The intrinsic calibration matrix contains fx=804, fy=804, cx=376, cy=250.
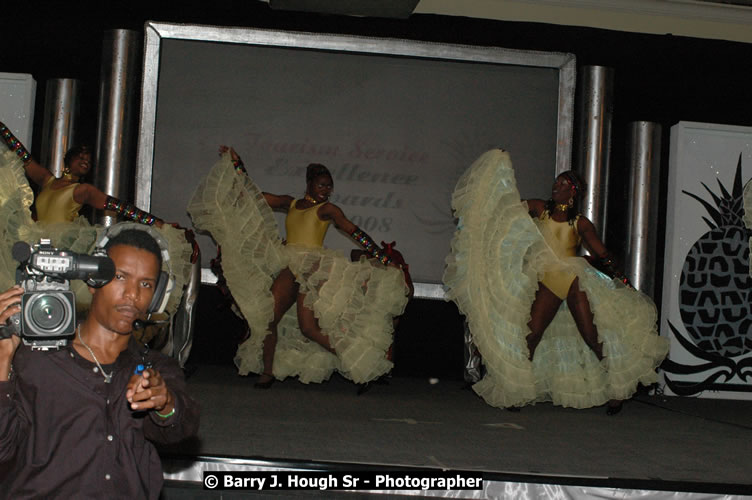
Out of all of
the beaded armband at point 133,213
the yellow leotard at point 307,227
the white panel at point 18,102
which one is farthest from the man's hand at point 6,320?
the white panel at point 18,102

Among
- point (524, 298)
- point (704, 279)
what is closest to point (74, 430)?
point (524, 298)

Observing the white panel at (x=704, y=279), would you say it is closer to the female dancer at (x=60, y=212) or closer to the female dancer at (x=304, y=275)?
→ the female dancer at (x=304, y=275)

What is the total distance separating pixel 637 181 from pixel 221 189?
11.4 feet

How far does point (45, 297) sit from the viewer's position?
161 centimetres

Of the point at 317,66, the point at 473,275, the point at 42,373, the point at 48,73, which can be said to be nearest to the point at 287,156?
the point at 317,66

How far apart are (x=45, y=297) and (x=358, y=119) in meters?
5.06

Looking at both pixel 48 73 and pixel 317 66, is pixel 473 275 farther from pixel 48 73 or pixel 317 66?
pixel 48 73

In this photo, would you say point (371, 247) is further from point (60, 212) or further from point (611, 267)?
point (60, 212)

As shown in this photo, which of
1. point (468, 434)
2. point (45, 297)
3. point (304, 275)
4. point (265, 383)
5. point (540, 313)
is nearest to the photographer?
point (45, 297)

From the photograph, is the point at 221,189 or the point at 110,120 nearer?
the point at 221,189

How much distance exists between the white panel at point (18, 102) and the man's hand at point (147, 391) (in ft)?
16.4

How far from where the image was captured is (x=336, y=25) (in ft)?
21.4

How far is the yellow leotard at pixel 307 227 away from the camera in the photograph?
5.28 metres

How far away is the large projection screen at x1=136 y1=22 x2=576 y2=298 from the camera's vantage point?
6.32 m
